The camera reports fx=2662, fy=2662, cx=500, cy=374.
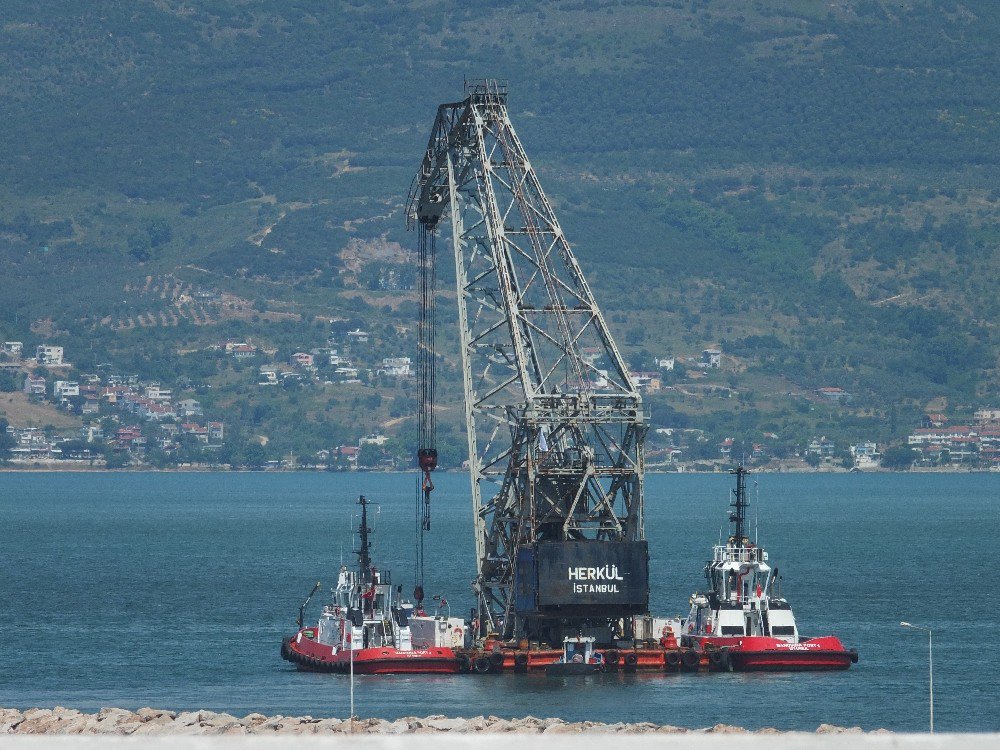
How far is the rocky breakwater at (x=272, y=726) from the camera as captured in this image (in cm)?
5388

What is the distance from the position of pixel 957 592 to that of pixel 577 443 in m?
44.9

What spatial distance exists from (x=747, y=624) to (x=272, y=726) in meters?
27.3

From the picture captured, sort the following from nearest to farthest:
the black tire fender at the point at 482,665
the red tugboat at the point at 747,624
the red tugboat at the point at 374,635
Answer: the black tire fender at the point at 482,665
the red tugboat at the point at 374,635
the red tugboat at the point at 747,624

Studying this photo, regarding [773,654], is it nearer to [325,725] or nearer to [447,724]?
[447,724]

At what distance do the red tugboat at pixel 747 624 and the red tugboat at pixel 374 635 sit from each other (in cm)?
749

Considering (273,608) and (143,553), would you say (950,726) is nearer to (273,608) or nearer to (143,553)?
(273,608)

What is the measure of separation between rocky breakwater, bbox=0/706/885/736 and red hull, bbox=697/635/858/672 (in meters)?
Answer: 21.5

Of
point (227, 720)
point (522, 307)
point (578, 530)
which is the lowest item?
point (227, 720)

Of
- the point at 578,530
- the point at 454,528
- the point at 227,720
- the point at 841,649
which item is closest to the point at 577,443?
the point at 578,530

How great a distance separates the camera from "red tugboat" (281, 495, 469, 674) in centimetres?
7688

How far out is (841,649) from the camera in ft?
263

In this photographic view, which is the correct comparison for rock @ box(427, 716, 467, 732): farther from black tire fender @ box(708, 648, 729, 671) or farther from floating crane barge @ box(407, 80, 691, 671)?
black tire fender @ box(708, 648, 729, 671)

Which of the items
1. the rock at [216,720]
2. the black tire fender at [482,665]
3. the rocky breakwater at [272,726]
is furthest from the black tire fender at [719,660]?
the rock at [216,720]

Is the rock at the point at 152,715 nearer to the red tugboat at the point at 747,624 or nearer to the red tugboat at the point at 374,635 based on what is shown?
the red tugboat at the point at 374,635
